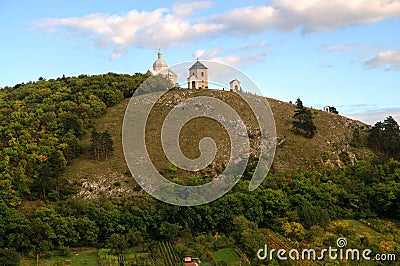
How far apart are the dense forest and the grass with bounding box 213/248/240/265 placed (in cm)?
49

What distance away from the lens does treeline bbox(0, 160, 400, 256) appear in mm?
30672

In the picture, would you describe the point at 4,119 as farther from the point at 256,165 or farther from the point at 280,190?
the point at 280,190

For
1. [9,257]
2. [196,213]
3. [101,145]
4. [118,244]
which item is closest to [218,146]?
[101,145]

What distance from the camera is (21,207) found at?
112ft

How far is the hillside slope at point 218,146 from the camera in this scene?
37.8 meters

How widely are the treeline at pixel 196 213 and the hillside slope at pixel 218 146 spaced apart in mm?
3042

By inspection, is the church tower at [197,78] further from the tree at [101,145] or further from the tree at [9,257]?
the tree at [9,257]

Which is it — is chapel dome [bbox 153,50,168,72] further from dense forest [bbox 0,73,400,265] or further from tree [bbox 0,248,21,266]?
tree [bbox 0,248,21,266]

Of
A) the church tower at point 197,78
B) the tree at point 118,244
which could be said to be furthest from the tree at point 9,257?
the church tower at point 197,78

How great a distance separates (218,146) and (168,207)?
11.8 meters

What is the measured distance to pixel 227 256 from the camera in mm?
29422

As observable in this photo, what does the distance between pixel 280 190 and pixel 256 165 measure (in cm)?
618

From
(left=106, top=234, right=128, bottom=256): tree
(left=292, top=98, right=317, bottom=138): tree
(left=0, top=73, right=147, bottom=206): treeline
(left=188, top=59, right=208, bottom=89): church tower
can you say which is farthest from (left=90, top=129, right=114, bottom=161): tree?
(left=292, top=98, right=317, bottom=138): tree

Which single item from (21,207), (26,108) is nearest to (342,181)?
(21,207)
